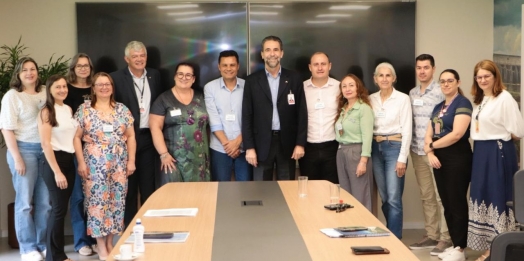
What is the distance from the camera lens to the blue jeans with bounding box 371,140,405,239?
6195 millimetres

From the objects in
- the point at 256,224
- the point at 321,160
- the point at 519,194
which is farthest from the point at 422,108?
the point at 256,224

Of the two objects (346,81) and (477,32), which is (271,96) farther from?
(477,32)

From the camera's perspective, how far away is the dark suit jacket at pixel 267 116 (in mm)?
6191

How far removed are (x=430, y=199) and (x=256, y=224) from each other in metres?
3.37

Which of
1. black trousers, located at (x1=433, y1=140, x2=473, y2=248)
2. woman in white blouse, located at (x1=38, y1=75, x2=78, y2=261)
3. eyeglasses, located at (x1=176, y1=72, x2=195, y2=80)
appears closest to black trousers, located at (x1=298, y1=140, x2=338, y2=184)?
black trousers, located at (x1=433, y1=140, x2=473, y2=248)

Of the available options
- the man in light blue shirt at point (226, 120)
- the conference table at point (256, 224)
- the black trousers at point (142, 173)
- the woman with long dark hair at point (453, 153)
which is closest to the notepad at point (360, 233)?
the conference table at point (256, 224)

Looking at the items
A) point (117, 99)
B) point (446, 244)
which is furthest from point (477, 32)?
point (117, 99)

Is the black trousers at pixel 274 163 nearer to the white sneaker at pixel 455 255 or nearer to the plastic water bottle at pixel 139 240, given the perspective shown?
the white sneaker at pixel 455 255

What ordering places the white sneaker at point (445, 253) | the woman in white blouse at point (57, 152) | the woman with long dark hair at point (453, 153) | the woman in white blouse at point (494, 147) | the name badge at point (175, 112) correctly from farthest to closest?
the name badge at point (175, 112), the white sneaker at point (445, 253), the woman with long dark hair at point (453, 153), the woman in white blouse at point (57, 152), the woman in white blouse at point (494, 147)

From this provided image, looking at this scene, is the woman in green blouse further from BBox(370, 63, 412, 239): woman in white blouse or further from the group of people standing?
BBox(370, 63, 412, 239): woman in white blouse

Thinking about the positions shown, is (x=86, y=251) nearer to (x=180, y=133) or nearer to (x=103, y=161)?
(x=103, y=161)

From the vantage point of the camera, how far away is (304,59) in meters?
7.11

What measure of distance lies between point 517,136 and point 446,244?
1369mm

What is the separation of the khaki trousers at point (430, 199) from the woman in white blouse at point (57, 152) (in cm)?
320
